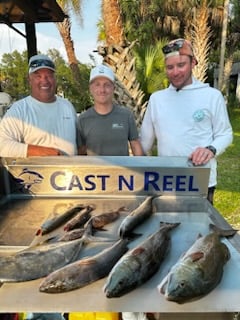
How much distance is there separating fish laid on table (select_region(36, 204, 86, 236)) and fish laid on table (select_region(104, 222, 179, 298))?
0.54 m

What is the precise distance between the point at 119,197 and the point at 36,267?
3.31 ft

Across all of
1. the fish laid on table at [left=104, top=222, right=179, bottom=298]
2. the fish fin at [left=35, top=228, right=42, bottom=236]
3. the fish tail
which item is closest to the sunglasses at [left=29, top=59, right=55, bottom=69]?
the fish fin at [left=35, top=228, right=42, bottom=236]

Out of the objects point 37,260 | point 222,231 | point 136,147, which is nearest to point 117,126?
point 136,147

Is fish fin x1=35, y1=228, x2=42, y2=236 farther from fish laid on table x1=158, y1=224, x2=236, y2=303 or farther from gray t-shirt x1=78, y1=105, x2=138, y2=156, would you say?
gray t-shirt x1=78, y1=105, x2=138, y2=156

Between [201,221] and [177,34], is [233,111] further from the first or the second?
[201,221]

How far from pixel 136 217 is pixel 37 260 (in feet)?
2.10

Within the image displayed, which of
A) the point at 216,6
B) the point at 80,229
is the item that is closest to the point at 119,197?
the point at 80,229

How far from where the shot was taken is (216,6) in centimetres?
1884

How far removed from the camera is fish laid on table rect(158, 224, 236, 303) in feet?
4.05

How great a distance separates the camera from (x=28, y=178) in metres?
2.37

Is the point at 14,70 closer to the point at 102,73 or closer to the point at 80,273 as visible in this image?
the point at 102,73

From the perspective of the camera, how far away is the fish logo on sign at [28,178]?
2.35 metres

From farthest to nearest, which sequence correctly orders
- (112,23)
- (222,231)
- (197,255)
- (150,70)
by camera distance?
1. (150,70)
2. (112,23)
3. (222,231)
4. (197,255)

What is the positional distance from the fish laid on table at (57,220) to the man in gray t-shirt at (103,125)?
3.07 ft
